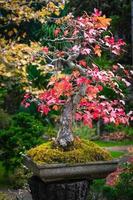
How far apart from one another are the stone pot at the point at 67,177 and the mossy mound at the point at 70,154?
9 centimetres

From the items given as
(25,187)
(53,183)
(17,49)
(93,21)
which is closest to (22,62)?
(17,49)

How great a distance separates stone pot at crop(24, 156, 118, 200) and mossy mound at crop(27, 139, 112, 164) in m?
0.09

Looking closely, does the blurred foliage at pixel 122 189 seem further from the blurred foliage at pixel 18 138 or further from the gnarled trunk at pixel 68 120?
the blurred foliage at pixel 18 138

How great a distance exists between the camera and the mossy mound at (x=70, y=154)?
4.83 metres

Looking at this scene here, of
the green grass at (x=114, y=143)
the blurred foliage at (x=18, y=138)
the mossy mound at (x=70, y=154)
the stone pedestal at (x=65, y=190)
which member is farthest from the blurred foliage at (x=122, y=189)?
the green grass at (x=114, y=143)

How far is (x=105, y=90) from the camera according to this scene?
57.0 feet

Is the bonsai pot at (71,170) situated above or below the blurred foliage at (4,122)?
above

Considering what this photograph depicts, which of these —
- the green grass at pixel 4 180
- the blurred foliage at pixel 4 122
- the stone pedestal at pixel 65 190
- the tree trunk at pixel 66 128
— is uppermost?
the tree trunk at pixel 66 128

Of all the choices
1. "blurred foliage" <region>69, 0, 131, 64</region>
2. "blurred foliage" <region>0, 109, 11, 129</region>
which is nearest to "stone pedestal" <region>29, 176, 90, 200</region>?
"blurred foliage" <region>0, 109, 11, 129</region>

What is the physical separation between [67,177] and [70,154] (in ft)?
0.81

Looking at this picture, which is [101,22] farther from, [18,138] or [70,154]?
[18,138]

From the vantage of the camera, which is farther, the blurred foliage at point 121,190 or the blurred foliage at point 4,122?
the blurred foliage at point 4,122

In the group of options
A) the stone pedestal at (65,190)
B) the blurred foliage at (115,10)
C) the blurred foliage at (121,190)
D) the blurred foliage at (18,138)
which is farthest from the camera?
the blurred foliage at (115,10)

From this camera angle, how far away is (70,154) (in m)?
4.88
